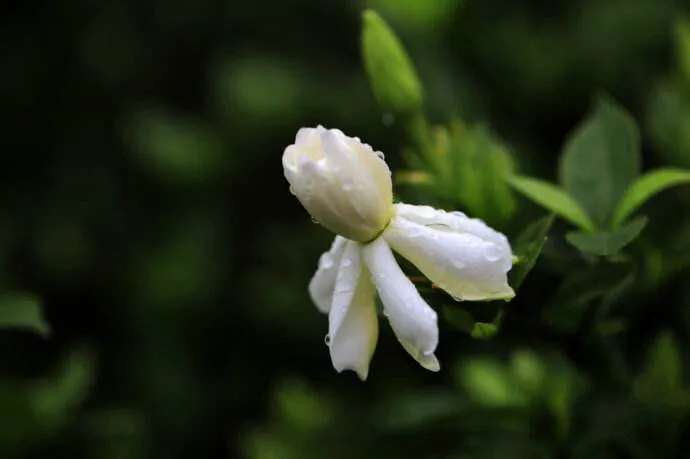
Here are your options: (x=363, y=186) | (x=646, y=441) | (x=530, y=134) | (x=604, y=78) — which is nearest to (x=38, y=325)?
(x=363, y=186)

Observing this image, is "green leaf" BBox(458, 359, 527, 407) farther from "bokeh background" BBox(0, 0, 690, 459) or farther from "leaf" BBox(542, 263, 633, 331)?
"leaf" BBox(542, 263, 633, 331)

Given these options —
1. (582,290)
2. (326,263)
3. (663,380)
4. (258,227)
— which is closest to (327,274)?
(326,263)

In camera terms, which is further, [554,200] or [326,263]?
[554,200]

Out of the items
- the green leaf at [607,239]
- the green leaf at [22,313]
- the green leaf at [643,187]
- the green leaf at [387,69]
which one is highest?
the green leaf at [387,69]

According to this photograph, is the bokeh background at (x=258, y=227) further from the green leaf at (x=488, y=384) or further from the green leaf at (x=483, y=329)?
the green leaf at (x=483, y=329)

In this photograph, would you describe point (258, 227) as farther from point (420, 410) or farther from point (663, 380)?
point (663, 380)

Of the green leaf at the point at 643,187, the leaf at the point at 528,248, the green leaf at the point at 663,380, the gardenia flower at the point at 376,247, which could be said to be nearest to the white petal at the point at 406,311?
the gardenia flower at the point at 376,247
